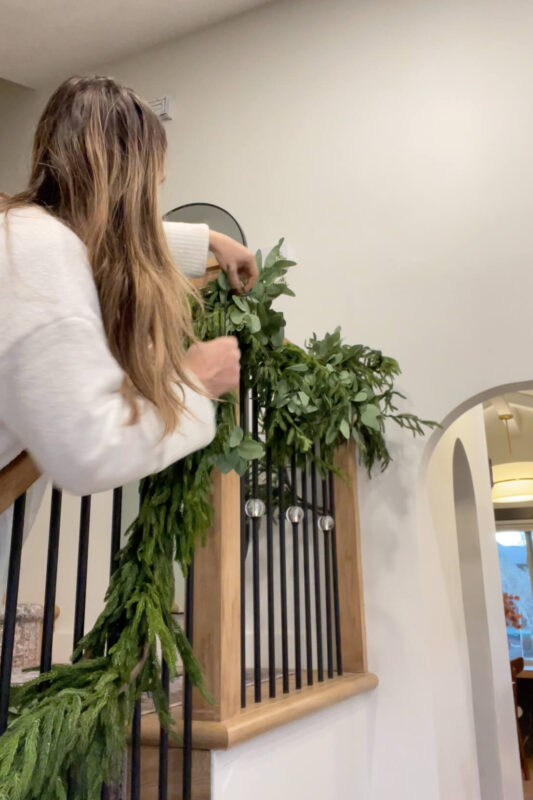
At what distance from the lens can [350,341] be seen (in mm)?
2461

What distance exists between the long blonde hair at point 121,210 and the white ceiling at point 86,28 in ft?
9.00

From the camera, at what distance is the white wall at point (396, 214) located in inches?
82.8

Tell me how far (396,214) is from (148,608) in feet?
6.53

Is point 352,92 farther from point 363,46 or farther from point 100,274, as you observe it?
point 100,274

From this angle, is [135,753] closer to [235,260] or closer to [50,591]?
[50,591]

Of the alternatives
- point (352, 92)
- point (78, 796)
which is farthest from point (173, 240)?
point (352, 92)

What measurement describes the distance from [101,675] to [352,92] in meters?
2.59

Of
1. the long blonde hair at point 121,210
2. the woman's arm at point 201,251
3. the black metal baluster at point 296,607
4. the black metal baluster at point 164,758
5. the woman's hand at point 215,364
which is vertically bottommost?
the black metal baluster at point 164,758

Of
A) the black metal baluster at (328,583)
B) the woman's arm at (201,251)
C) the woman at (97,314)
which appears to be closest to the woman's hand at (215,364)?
the woman at (97,314)

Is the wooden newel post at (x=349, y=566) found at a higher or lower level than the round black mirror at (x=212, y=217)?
lower

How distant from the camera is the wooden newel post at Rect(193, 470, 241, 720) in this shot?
1238 mm

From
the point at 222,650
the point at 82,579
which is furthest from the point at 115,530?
the point at 222,650

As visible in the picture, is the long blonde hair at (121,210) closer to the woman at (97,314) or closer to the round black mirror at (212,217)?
the woman at (97,314)

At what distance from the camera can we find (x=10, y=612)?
3.04 feet
